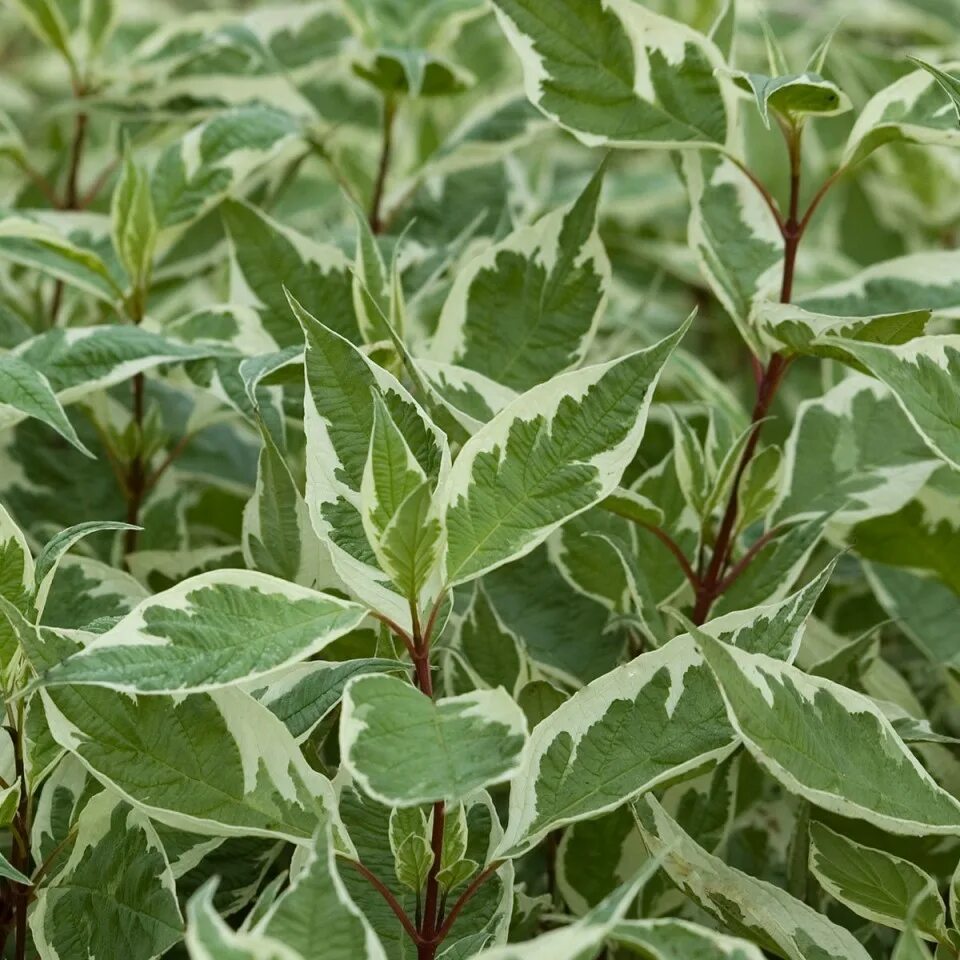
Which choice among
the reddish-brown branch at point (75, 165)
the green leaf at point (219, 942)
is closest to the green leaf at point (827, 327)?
the green leaf at point (219, 942)

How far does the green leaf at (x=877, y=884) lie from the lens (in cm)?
66

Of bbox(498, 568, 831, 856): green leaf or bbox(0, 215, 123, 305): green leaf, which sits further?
bbox(0, 215, 123, 305): green leaf

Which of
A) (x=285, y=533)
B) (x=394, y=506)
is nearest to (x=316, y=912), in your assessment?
(x=394, y=506)

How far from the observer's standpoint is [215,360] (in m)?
0.81

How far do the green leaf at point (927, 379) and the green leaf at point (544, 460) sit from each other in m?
0.11

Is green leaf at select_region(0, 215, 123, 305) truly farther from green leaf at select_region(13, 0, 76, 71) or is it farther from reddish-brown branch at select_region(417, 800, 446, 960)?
reddish-brown branch at select_region(417, 800, 446, 960)

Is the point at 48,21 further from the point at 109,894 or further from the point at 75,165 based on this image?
the point at 109,894

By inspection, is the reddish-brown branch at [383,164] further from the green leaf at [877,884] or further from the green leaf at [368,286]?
the green leaf at [877,884]

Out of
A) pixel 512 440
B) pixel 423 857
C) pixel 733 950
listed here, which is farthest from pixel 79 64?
pixel 733 950

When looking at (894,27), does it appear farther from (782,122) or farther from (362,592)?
(362,592)

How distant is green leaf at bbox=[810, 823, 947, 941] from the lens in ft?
2.15

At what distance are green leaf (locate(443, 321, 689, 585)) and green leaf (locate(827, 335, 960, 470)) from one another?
108 mm

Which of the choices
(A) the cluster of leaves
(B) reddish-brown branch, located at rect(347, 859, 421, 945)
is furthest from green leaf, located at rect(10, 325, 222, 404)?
(B) reddish-brown branch, located at rect(347, 859, 421, 945)

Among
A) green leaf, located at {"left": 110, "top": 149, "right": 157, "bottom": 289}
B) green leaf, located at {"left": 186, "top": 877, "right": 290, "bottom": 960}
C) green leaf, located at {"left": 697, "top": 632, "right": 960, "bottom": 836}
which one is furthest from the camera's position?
green leaf, located at {"left": 110, "top": 149, "right": 157, "bottom": 289}
